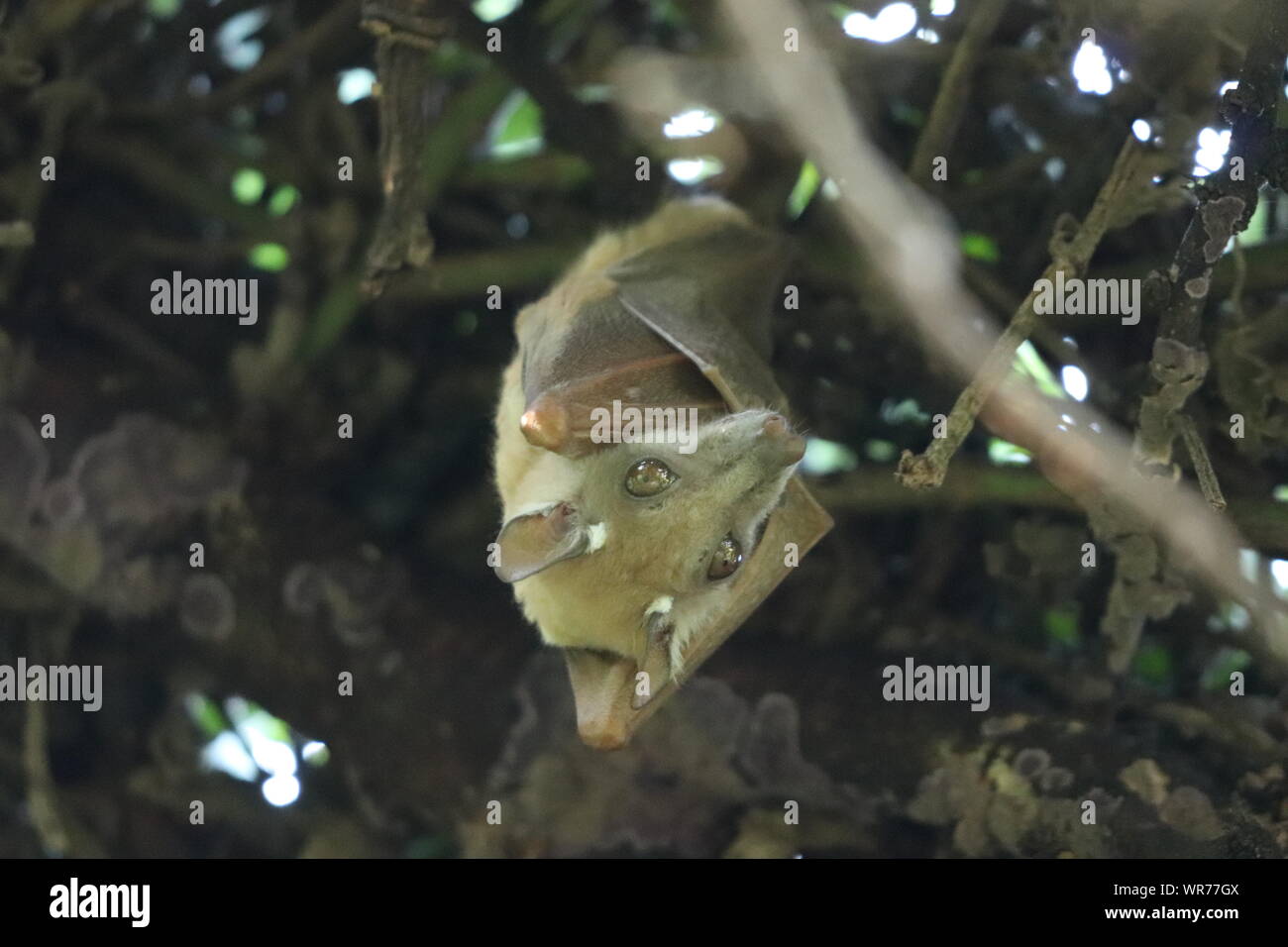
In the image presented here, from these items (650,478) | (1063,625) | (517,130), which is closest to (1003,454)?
(1063,625)

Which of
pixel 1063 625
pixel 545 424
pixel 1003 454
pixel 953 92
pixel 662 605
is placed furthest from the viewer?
pixel 1063 625

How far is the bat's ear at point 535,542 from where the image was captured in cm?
275

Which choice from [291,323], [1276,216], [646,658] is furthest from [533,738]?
[1276,216]

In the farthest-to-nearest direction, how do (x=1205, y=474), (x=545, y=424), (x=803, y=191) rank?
1. (x=803, y=191)
2. (x=545, y=424)
3. (x=1205, y=474)

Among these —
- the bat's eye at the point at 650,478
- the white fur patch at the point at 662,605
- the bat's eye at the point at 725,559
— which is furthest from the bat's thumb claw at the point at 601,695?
the bat's eye at the point at 650,478

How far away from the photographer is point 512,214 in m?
4.17

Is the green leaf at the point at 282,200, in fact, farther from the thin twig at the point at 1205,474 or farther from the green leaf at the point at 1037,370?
the thin twig at the point at 1205,474

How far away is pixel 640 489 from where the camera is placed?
2.94 metres

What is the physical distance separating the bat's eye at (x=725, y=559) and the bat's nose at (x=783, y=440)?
28 centimetres

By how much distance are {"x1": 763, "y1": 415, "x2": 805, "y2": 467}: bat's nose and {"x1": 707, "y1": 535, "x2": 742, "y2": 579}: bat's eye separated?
0.90 ft

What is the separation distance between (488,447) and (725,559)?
1327 mm

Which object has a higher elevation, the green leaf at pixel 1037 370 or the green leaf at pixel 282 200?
the green leaf at pixel 282 200

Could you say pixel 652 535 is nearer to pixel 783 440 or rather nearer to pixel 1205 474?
pixel 783 440

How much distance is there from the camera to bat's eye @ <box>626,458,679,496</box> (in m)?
2.93
